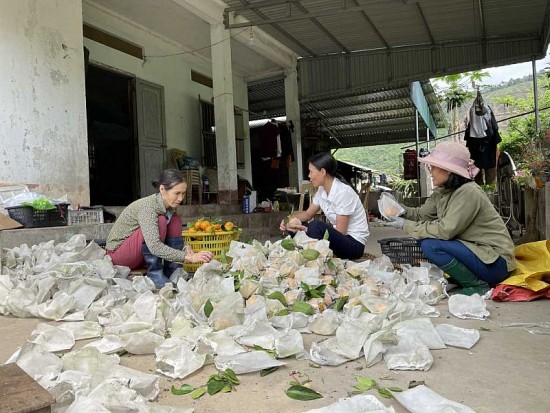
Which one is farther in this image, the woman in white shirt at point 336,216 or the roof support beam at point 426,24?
the roof support beam at point 426,24

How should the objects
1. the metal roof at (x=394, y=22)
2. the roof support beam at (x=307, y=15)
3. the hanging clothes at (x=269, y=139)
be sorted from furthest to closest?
the hanging clothes at (x=269, y=139) → the metal roof at (x=394, y=22) → the roof support beam at (x=307, y=15)

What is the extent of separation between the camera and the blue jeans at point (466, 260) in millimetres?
3033

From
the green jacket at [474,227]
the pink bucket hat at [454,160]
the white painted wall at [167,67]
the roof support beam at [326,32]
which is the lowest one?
the green jacket at [474,227]

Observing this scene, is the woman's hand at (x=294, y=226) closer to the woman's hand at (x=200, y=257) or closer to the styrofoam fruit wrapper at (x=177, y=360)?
the woman's hand at (x=200, y=257)

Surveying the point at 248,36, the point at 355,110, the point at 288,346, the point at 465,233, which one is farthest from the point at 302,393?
the point at 355,110

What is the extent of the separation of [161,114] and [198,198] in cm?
170

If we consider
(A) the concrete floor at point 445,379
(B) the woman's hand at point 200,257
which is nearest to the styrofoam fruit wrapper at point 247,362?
(A) the concrete floor at point 445,379

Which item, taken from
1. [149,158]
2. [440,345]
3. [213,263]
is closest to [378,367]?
[440,345]

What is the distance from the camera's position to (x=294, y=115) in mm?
10375

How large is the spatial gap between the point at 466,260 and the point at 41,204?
3.84 meters

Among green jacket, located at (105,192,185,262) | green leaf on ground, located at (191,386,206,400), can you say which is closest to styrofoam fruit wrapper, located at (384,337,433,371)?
green leaf on ground, located at (191,386,206,400)

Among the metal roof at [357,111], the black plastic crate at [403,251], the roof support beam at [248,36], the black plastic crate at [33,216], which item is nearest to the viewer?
the black plastic crate at [403,251]

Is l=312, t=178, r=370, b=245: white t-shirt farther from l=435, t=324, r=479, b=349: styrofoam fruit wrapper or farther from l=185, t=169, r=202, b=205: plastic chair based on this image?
l=185, t=169, r=202, b=205: plastic chair

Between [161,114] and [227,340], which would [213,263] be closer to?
[227,340]
